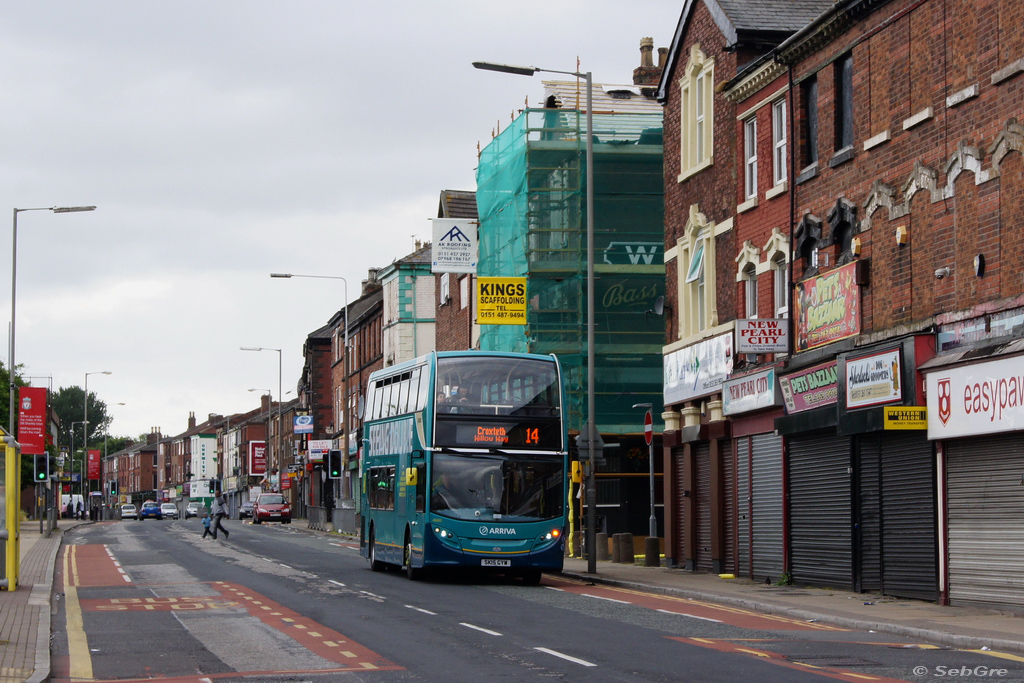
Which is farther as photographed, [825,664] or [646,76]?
[646,76]

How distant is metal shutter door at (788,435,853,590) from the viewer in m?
23.1

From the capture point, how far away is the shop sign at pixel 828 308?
23.1 m

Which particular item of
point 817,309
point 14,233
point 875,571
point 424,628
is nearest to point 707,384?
point 817,309

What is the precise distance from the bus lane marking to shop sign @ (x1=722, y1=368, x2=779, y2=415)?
4.32 metres

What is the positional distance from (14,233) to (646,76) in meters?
21.7

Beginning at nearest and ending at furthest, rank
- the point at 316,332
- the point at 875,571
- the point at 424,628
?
the point at 424,628
the point at 875,571
the point at 316,332

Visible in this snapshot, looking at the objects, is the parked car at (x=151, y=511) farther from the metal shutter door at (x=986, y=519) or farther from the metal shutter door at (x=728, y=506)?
the metal shutter door at (x=986, y=519)

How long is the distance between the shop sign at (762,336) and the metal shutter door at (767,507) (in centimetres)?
187

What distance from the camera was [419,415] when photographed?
25.8m

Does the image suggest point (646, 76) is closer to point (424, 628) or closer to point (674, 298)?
point (674, 298)

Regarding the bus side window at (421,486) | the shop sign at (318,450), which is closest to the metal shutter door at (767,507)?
the bus side window at (421,486)

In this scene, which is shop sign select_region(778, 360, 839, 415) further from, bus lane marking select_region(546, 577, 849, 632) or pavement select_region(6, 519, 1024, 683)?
bus lane marking select_region(546, 577, 849, 632)

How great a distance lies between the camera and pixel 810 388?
23.8 m

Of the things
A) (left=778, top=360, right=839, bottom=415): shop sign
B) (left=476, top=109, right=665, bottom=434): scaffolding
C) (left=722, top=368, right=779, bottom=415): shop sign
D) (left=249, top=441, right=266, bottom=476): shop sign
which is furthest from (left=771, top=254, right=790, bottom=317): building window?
(left=249, top=441, right=266, bottom=476): shop sign
